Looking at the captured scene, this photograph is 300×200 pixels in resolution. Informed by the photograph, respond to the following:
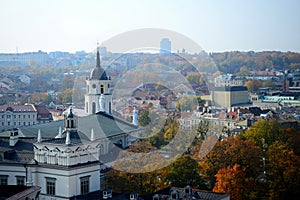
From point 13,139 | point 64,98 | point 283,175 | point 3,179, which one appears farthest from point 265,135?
point 64,98

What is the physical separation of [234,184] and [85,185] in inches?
307

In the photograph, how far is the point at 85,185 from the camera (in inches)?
1067

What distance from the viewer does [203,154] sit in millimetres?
36344

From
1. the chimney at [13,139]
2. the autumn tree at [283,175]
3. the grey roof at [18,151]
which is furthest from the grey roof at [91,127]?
the autumn tree at [283,175]

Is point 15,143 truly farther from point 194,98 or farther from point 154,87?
point 154,87

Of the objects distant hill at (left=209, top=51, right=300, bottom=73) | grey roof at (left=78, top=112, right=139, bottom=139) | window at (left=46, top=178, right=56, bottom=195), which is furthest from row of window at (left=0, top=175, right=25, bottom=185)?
distant hill at (left=209, top=51, right=300, bottom=73)

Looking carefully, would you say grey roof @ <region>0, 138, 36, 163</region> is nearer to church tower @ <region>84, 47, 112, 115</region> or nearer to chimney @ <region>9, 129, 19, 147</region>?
chimney @ <region>9, 129, 19, 147</region>

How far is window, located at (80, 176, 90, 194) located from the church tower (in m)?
12.1

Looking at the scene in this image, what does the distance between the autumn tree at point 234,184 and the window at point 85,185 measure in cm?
671

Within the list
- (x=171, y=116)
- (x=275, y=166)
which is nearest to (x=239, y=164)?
(x=275, y=166)

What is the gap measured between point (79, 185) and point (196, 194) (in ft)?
18.3

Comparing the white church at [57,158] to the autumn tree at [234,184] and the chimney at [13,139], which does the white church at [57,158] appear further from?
the autumn tree at [234,184]

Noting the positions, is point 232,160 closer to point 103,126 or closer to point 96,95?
point 103,126

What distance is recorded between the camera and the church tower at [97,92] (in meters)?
39.2
